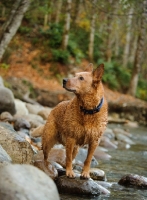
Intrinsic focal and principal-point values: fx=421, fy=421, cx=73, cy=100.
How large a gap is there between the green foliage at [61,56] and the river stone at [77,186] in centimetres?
1990

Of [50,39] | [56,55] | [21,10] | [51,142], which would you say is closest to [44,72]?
[56,55]

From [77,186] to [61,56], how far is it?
20.1 metres

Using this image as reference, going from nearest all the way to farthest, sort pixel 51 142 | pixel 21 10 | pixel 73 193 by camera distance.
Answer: pixel 73 193, pixel 51 142, pixel 21 10

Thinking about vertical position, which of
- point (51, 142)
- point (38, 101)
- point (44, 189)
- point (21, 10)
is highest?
point (21, 10)

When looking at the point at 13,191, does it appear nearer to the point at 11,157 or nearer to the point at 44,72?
the point at 11,157

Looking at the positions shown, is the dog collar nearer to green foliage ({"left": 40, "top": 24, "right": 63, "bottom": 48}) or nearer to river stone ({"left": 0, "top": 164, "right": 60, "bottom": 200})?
river stone ({"left": 0, "top": 164, "right": 60, "bottom": 200})

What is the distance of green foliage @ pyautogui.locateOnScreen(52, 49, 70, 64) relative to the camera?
26.3m

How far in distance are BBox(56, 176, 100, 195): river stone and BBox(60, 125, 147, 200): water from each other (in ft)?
0.49

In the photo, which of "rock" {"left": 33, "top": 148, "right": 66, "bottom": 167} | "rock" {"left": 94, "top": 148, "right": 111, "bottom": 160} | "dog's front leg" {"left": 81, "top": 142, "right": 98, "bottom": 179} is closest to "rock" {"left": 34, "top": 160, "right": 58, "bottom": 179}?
"dog's front leg" {"left": 81, "top": 142, "right": 98, "bottom": 179}

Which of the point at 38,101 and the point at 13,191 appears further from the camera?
the point at 38,101

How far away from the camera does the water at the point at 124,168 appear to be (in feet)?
22.1

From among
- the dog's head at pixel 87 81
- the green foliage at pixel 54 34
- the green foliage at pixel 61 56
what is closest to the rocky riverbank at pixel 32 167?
the dog's head at pixel 87 81

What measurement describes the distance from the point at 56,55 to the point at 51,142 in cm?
1939

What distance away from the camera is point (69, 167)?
6.86m
